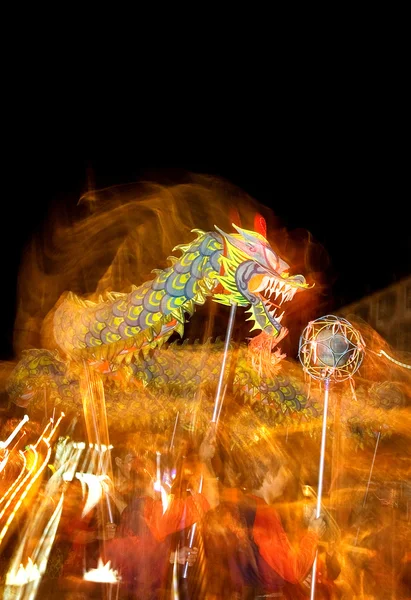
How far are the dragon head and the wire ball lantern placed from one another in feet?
1.41

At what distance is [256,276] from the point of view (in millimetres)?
4227

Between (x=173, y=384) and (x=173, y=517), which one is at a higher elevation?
(x=173, y=384)

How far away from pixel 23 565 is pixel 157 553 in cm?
174

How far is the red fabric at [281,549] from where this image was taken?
3.48m

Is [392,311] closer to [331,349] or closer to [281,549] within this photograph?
[331,349]

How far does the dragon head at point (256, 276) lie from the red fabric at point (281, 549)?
1424mm

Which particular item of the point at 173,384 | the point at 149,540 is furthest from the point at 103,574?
the point at 173,384

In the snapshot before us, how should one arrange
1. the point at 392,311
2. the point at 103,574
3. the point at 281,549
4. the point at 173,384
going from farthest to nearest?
the point at 392,311 → the point at 173,384 → the point at 103,574 → the point at 281,549

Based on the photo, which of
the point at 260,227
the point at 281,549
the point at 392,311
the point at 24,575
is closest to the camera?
the point at 281,549

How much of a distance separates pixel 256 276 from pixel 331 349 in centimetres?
93

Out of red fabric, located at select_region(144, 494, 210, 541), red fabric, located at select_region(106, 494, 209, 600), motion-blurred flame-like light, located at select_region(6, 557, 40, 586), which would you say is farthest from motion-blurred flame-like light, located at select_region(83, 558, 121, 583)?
red fabric, located at select_region(144, 494, 210, 541)

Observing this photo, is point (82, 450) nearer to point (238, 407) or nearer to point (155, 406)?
point (155, 406)

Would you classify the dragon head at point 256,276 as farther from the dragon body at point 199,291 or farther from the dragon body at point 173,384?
the dragon body at point 173,384

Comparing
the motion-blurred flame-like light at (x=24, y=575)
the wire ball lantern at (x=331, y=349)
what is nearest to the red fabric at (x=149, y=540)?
the motion-blurred flame-like light at (x=24, y=575)
